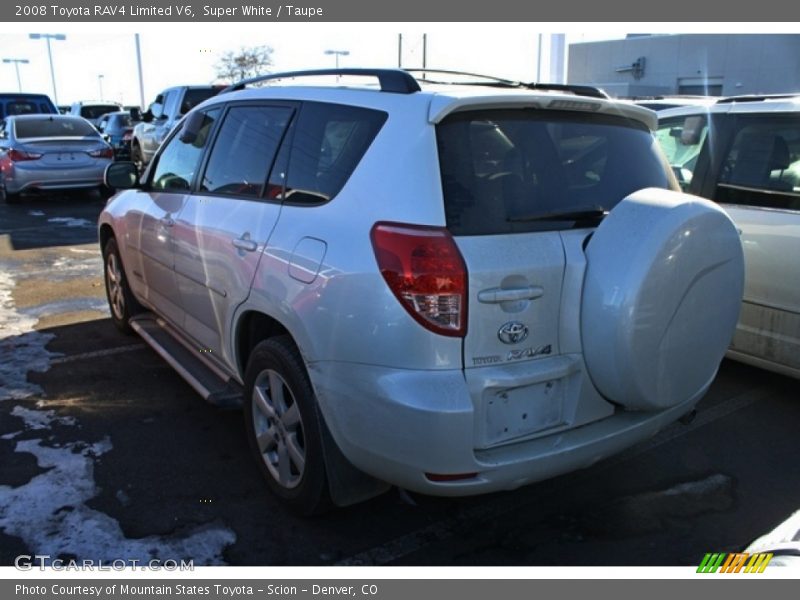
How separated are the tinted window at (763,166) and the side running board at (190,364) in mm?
3358

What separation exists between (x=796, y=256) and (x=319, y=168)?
290 centimetres

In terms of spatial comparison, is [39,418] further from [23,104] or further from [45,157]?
[23,104]

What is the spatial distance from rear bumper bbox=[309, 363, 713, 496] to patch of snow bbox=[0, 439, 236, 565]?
2.58ft

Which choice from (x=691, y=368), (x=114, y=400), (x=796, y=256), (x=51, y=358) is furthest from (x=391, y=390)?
(x=51, y=358)

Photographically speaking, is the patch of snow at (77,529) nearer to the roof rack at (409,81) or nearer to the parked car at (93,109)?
the roof rack at (409,81)

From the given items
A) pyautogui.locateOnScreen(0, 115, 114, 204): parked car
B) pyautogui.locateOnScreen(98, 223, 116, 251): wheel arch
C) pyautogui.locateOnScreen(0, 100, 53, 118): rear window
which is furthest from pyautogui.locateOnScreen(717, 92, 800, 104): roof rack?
pyautogui.locateOnScreen(0, 100, 53, 118): rear window

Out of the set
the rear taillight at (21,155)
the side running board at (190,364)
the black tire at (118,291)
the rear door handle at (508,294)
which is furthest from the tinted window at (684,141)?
the rear taillight at (21,155)

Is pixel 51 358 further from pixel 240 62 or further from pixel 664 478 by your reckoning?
pixel 240 62

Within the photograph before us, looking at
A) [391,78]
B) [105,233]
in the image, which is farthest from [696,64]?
[391,78]

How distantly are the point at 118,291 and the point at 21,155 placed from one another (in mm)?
8191

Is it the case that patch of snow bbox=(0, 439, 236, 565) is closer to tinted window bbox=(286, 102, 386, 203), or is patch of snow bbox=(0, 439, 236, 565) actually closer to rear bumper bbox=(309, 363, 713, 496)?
rear bumper bbox=(309, 363, 713, 496)

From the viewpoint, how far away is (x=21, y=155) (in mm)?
11883

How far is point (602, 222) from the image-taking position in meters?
2.67

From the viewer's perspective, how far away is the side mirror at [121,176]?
477cm
